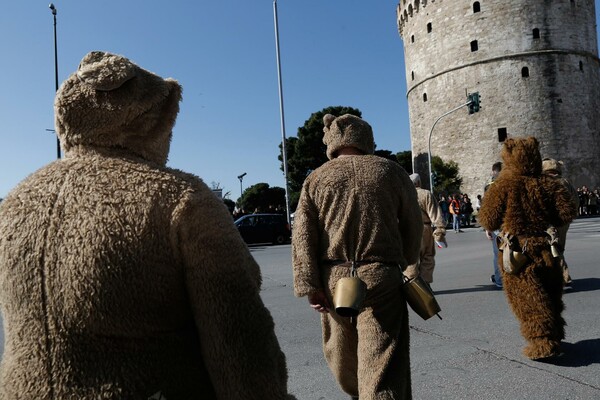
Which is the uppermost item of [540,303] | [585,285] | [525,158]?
[525,158]

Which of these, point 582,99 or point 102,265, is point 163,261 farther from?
point 582,99

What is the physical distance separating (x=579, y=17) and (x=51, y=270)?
47.3 metres

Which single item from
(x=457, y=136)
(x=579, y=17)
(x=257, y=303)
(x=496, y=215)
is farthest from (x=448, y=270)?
(x=579, y=17)

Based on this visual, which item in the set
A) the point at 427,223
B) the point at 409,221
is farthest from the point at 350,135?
the point at 427,223

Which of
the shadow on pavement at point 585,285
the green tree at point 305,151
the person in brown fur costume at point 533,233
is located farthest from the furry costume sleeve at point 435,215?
the green tree at point 305,151

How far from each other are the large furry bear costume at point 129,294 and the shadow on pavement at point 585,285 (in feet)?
22.6

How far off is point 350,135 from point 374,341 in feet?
3.79

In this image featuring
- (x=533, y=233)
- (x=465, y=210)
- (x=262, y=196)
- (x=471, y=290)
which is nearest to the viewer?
(x=533, y=233)

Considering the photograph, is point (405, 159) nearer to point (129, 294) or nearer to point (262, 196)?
point (262, 196)

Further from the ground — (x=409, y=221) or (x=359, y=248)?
(x=409, y=221)

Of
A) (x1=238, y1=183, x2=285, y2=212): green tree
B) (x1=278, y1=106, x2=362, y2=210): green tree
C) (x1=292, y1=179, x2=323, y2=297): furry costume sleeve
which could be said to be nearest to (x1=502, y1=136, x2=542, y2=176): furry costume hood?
(x1=292, y1=179, x2=323, y2=297): furry costume sleeve

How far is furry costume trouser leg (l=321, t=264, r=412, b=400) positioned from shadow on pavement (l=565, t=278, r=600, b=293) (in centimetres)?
532

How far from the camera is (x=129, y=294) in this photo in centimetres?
123

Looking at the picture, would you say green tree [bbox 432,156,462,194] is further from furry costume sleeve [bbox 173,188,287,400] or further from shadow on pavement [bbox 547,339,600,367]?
furry costume sleeve [bbox 173,188,287,400]
